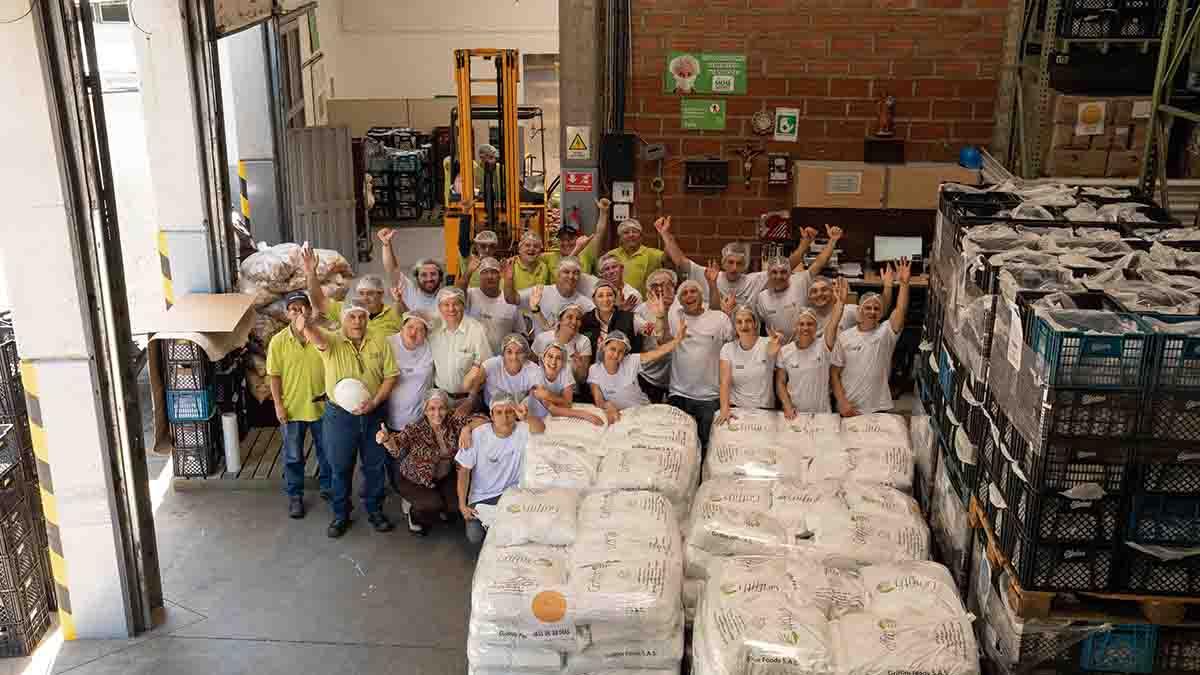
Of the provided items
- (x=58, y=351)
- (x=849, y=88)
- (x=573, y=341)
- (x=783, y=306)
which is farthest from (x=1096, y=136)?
(x=58, y=351)

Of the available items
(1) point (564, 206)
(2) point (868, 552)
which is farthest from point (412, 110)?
(2) point (868, 552)

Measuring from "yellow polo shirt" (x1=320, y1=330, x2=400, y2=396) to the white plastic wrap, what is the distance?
1.92 meters

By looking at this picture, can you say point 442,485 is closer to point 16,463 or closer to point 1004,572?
point 16,463

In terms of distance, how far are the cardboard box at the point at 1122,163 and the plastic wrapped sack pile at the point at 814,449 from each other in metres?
4.18

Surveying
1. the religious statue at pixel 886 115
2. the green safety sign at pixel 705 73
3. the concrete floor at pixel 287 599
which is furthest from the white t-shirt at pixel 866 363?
the green safety sign at pixel 705 73

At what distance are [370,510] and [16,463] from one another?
2.40 m

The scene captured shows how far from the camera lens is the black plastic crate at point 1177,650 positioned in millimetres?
5020

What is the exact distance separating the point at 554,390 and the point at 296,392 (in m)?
1.91

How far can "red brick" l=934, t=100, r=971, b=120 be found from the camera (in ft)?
35.9

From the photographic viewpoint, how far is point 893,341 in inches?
309

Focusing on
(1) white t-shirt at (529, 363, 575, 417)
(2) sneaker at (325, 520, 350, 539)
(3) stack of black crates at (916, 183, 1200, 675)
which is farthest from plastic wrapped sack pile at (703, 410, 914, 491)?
(2) sneaker at (325, 520, 350, 539)

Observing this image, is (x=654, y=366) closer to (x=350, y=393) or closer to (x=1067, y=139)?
(x=350, y=393)

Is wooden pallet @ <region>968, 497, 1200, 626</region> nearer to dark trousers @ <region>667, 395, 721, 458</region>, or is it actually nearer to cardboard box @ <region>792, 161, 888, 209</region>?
dark trousers @ <region>667, 395, 721, 458</region>

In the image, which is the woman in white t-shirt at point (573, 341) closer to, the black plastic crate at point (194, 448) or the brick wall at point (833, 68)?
the black plastic crate at point (194, 448)
